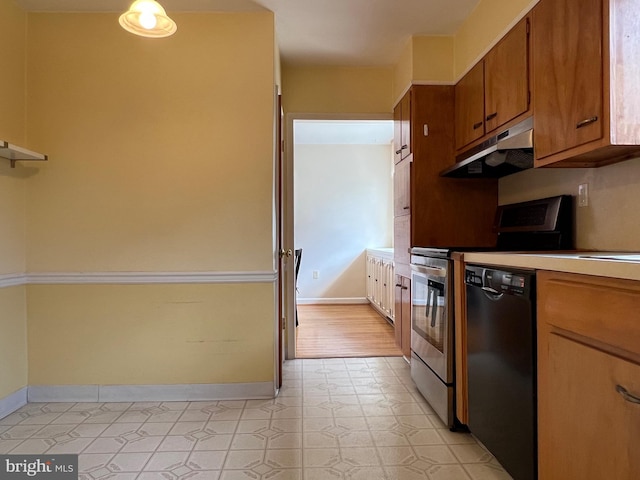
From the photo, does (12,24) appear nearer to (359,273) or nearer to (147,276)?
(147,276)

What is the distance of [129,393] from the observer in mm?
2336

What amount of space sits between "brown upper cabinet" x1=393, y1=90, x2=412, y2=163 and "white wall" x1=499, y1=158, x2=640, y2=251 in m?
1.00

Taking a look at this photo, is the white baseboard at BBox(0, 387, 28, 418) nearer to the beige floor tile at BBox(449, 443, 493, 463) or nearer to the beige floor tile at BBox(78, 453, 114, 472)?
the beige floor tile at BBox(78, 453, 114, 472)

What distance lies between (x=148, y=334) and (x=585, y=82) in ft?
8.46

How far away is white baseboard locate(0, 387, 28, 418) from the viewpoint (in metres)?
2.13

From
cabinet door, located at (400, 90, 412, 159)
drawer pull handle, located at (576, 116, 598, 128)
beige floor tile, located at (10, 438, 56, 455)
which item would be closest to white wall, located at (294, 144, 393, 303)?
cabinet door, located at (400, 90, 412, 159)

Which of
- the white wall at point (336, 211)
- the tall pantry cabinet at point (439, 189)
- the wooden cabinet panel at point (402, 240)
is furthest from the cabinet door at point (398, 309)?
the white wall at point (336, 211)

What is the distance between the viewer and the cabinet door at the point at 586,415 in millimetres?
947

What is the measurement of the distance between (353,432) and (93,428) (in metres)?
1.38

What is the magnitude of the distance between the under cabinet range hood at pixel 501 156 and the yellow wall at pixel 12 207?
268 centimetres

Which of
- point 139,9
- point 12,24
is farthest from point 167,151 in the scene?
point 12,24

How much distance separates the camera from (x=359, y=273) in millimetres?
5766

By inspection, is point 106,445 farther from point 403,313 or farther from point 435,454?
point 403,313

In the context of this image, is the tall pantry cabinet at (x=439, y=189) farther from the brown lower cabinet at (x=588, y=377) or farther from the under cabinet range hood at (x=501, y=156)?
the brown lower cabinet at (x=588, y=377)
